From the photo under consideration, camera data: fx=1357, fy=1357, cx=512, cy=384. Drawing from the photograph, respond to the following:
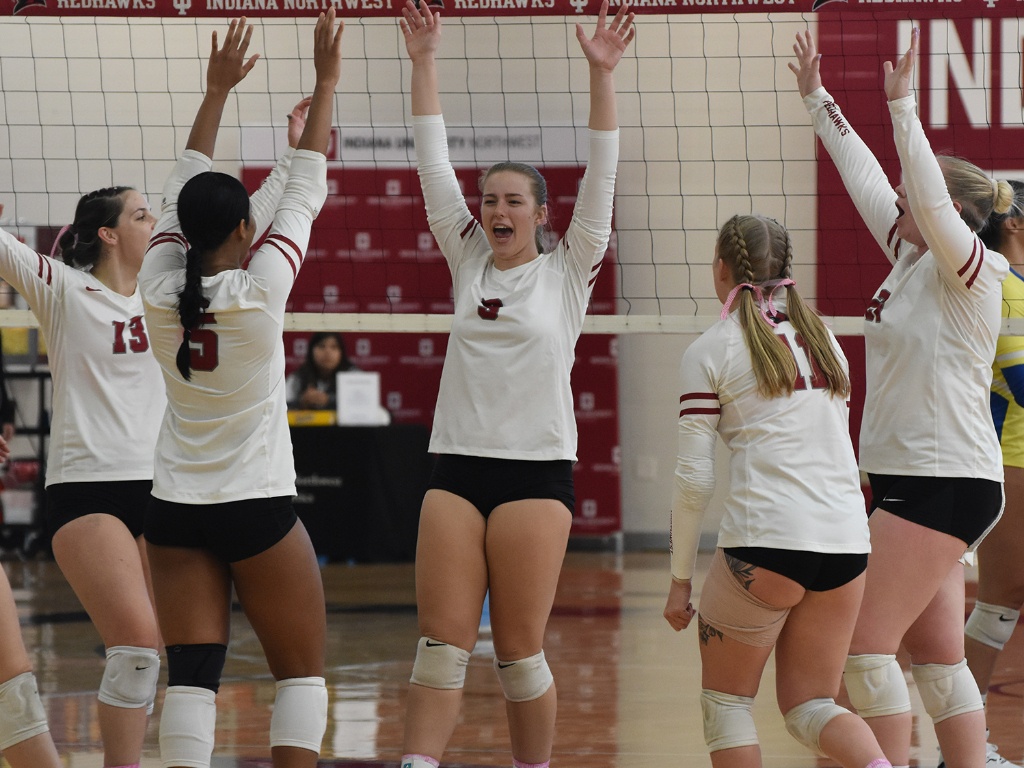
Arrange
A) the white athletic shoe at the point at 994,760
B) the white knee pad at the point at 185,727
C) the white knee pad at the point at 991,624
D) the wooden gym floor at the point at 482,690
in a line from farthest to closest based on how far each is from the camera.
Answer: the wooden gym floor at the point at 482,690, the white knee pad at the point at 991,624, the white athletic shoe at the point at 994,760, the white knee pad at the point at 185,727

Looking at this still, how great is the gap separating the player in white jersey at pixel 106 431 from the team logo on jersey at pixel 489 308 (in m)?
1.00

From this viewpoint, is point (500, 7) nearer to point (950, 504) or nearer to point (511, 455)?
point (511, 455)

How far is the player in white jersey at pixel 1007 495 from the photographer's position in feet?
13.6

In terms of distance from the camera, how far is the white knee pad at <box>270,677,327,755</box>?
130 inches

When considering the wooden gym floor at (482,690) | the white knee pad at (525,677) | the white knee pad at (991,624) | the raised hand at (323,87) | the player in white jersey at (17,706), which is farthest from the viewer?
the wooden gym floor at (482,690)

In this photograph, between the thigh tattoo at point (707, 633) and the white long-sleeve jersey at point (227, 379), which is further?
the thigh tattoo at point (707, 633)

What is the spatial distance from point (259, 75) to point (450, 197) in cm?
661

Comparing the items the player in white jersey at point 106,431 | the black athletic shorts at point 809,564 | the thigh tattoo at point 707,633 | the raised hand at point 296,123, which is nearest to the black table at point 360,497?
the player in white jersey at point 106,431

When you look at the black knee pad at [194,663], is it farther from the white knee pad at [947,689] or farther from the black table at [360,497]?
the black table at [360,497]

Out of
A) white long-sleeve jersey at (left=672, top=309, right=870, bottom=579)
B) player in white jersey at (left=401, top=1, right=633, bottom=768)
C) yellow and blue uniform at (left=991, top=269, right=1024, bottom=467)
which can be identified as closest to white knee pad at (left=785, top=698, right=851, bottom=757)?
white long-sleeve jersey at (left=672, top=309, right=870, bottom=579)

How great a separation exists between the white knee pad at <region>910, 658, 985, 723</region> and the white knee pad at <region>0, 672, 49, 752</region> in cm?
232

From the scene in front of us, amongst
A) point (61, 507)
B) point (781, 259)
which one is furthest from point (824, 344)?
point (61, 507)

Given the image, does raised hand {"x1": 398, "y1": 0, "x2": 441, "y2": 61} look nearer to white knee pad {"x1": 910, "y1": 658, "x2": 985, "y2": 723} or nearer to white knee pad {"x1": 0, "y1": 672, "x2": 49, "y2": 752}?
white knee pad {"x1": 0, "y1": 672, "x2": 49, "y2": 752}

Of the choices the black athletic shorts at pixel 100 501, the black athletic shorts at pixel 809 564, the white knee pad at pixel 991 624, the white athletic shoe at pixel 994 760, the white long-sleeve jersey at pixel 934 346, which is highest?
Answer: the white long-sleeve jersey at pixel 934 346
